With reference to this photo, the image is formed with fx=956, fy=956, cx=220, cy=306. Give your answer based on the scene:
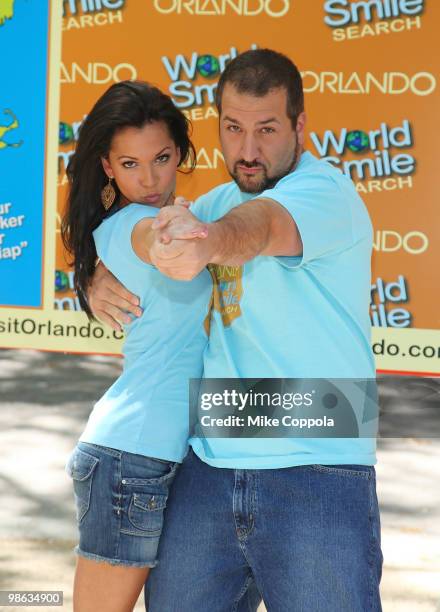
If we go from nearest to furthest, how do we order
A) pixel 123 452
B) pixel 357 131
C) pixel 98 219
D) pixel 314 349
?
pixel 314 349
pixel 123 452
pixel 98 219
pixel 357 131

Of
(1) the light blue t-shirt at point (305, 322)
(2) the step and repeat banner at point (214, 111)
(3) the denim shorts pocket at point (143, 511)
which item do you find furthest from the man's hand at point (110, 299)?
(2) the step and repeat banner at point (214, 111)

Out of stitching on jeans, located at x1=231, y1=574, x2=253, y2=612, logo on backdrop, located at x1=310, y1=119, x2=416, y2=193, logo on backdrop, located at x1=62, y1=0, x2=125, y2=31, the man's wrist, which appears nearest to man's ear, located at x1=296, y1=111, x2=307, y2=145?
the man's wrist

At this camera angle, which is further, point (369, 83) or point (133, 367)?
point (369, 83)

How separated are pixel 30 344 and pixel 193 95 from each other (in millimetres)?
1214

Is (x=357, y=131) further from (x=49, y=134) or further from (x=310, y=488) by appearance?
(x=310, y=488)

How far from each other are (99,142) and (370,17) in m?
1.80

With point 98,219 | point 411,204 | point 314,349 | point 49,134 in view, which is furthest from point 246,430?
point 49,134

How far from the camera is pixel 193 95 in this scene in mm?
3842

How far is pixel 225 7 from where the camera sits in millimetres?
3766

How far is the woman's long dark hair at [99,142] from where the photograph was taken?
2.27 meters

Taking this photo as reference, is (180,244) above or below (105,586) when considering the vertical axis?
above

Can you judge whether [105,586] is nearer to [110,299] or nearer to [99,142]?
[110,299]

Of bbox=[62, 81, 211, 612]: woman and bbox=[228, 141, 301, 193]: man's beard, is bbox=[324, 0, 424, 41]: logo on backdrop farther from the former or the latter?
bbox=[228, 141, 301, 193]: man's beard

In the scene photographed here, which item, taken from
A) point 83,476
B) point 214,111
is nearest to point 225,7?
point 214,111
